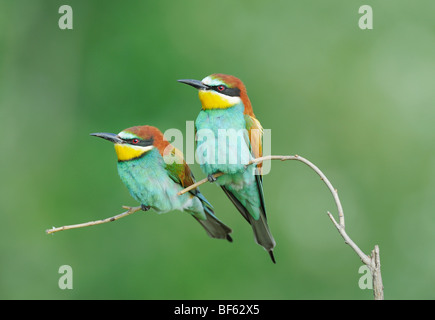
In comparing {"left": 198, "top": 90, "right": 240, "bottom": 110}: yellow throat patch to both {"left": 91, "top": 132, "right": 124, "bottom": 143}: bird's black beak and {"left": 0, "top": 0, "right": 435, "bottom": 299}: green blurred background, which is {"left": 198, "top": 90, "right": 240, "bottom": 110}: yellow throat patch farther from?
{"left": 0, "top": 0, "right": 435, "bottom": 299}: green blurred background

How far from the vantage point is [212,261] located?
195 inches

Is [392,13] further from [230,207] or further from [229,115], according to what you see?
[229,115]

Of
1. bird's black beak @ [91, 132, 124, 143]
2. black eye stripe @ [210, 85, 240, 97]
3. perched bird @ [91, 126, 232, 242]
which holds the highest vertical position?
black eye stripe @ [210, 85, 240, 97]

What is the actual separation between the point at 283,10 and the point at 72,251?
3.24 metres

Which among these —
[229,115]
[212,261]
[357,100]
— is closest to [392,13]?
[357,100]

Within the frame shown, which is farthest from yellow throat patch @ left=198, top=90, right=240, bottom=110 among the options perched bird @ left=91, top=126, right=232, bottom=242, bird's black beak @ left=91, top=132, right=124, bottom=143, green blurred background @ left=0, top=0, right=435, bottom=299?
green blurred background @ left=0, top=0, right=435, bottom=299

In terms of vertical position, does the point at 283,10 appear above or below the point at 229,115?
above

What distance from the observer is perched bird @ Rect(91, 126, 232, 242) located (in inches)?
94.9

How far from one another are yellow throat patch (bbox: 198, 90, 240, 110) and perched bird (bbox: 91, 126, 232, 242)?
225 millimetres

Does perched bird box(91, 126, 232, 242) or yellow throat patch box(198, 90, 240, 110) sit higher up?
yellow throat patch box(198, 90, 240, 110)

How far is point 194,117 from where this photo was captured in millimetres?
5016

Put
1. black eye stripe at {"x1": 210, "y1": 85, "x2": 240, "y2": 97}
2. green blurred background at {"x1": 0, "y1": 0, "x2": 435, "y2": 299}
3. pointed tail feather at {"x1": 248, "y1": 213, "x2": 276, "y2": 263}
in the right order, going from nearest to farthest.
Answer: pointed tail feather at {"x1": 248, "y1": 213, "x2": 276, "y2": 263}, black eye stripe at {"x1": 210, "y1": 85, "x2": 240, "y2": 97}, green blurred background at {"x1": 0, "y1": 0, "x2": 435, "y2": 299}

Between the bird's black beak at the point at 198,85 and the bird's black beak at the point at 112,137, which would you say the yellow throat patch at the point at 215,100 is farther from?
the bird's black beak at the point at 112,137

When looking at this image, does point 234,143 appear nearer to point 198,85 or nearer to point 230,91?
point 230,91
